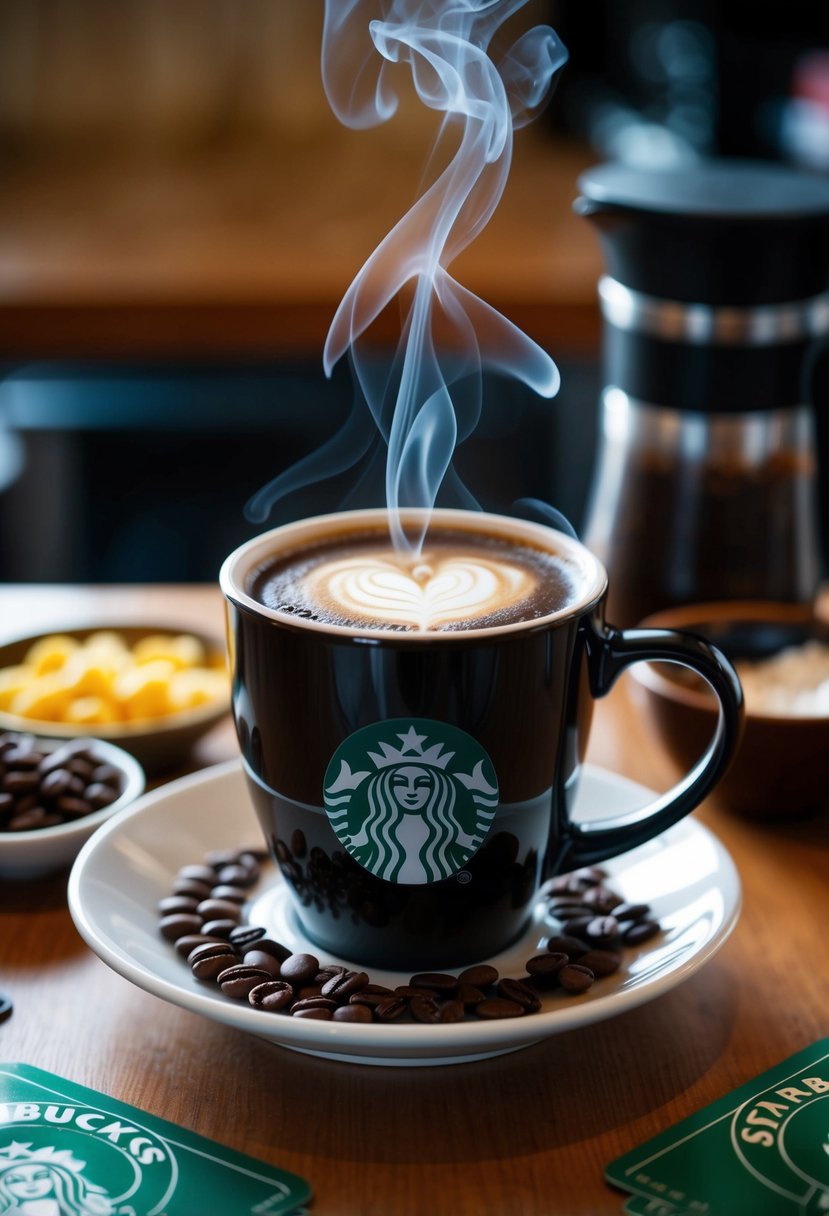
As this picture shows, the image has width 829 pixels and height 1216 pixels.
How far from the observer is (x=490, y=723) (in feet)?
2.25

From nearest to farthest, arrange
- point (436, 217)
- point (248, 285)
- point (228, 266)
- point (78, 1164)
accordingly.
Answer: point (78, 1164), point (436, 217), point (248, 285), point (228, 266)

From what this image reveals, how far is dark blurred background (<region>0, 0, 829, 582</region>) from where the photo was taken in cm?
254

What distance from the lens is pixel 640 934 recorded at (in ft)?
2.43

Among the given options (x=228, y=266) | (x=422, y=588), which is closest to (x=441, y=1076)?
(x=422, y=588)

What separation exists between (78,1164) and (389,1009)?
16 centimetres

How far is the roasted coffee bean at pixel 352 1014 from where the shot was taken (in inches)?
25.5

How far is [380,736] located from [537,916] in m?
0.19

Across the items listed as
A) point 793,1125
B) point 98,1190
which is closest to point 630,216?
point 793,1125

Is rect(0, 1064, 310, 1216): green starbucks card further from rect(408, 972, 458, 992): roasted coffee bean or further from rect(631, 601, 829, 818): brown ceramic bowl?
rect(631, 601, 829, 818): brown ceramic bowl

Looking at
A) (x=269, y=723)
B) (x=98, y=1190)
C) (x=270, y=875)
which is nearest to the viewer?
(x=98, y=1190)

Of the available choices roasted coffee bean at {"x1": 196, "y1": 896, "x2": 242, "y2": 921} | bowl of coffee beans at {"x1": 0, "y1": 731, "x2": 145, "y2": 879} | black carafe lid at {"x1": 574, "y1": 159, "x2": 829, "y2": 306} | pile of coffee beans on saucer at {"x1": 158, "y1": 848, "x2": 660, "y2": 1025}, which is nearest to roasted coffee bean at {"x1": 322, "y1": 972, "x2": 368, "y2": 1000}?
pile of coffee beans on saucer at {"x1": 158, "y1": 848, "x2": 660, "y2": 1025}

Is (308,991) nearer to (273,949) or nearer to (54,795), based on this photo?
(273,949)

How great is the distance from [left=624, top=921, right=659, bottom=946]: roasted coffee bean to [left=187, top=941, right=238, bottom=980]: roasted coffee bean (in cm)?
22

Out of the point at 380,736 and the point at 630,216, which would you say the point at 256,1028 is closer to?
the point at 380,736
